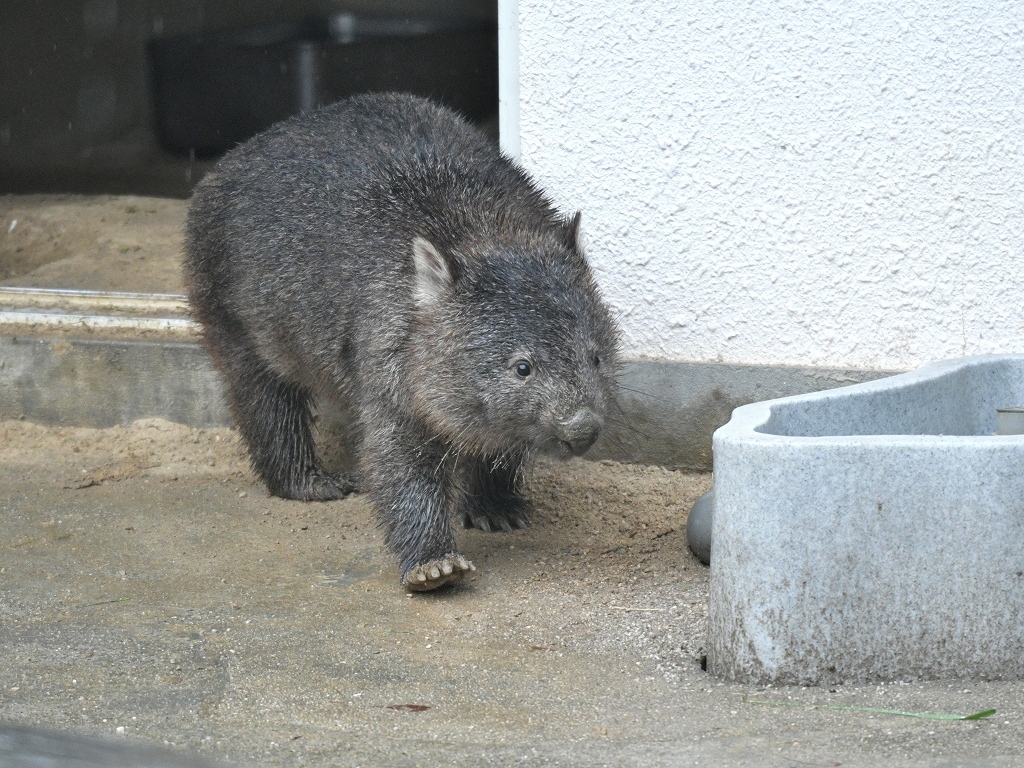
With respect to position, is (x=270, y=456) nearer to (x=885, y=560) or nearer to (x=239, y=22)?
(x=885, y=560)

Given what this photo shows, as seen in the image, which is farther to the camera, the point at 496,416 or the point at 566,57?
the point at 566,57

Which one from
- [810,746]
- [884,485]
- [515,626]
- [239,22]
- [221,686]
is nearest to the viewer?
[810,746]

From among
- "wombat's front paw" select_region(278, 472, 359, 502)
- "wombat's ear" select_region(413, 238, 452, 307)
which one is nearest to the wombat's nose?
"wombat's ear" select_region(413, 238, 452, 307)

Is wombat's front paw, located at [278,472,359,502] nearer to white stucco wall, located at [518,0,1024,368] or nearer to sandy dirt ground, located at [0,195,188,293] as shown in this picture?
white stucco wall, located at [518,0,1024,368]

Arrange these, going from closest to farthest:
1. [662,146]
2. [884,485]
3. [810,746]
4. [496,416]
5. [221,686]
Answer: [810,746]
[884,485]
[221,686]
[496,416]
[662,146]

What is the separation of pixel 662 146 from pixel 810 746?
2573 millimetres

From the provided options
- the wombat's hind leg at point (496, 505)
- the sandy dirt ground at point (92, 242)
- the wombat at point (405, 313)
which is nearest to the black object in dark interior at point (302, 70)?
the sandy dirt ground at point (92, 242)

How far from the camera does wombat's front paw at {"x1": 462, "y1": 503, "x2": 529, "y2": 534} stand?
449 cm

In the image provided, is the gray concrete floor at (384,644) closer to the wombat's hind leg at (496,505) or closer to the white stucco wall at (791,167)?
the wombat's hind leg at (496,505)

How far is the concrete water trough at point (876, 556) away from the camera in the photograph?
282 cm

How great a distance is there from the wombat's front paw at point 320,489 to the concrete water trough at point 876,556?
227 cm

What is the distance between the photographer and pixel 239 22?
8.04m

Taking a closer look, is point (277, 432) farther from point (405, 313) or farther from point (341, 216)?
point (405, 313)

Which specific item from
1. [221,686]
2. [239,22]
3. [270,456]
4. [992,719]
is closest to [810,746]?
[992,719]
